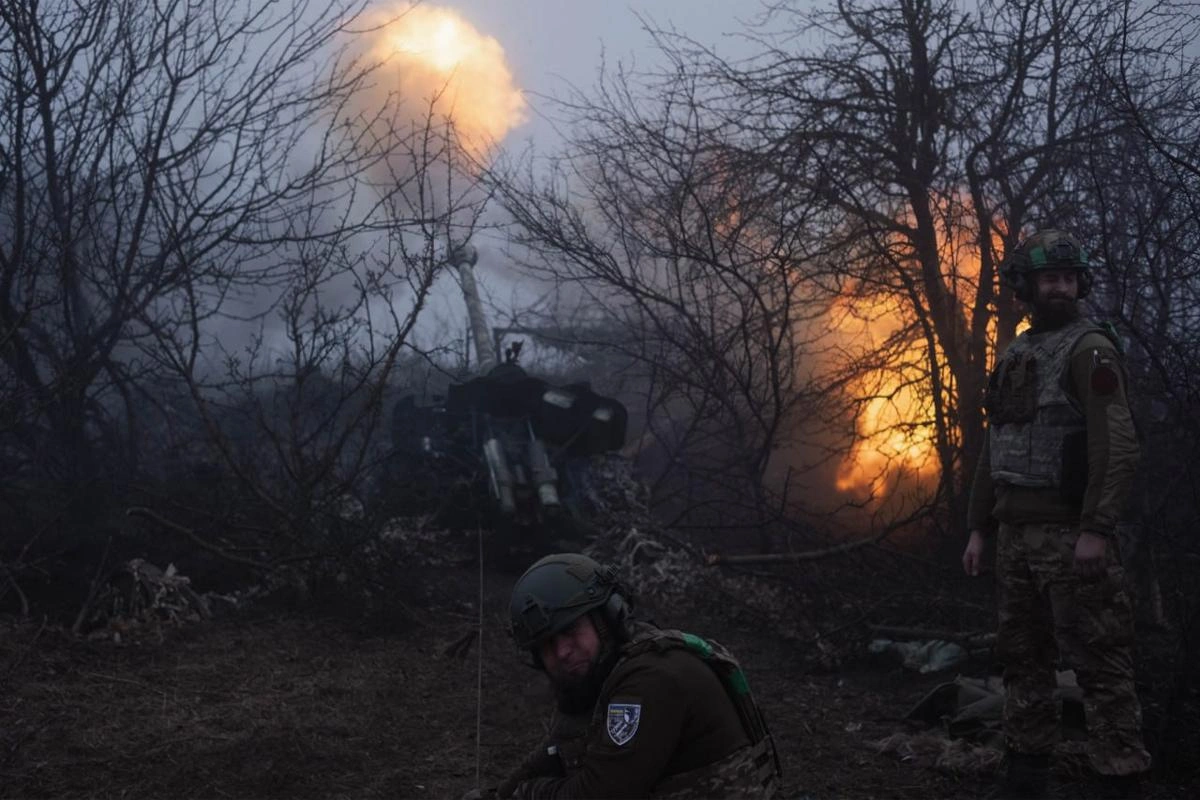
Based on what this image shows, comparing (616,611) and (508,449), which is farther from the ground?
(508,449)

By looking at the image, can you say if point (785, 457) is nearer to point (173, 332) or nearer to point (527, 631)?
point (173, 332)

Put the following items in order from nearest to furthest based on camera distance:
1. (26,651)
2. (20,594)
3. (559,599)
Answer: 1. (559,599)
2. (26,651)
3. (20,594)

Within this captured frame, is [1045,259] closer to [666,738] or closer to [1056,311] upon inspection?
[1056,311]

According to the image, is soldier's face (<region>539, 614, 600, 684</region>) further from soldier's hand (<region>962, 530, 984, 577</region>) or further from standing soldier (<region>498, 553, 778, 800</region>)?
soldier's hand (<region>962, 530, 984, 577</region>)

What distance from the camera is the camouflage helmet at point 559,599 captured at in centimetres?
265

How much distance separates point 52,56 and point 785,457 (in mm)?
10065

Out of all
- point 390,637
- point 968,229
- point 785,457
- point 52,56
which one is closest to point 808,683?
point 390,637

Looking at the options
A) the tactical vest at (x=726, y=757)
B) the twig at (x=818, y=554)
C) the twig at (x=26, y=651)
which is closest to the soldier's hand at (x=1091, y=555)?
the tactical vest at (x=726, y=757)

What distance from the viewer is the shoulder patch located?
8.07 feet

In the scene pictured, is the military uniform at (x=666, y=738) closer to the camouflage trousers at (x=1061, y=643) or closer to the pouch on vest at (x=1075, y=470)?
the camouflage trousers at (x=1061, y=643)

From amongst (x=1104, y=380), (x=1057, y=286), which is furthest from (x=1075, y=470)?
(x=1057, y=286)

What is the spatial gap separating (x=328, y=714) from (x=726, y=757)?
12.2ft

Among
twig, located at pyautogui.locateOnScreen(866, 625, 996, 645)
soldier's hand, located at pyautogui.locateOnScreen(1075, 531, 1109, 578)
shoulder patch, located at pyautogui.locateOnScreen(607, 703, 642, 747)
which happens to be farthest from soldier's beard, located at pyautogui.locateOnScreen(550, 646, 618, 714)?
twig, located at pyautogui.locateOnScreen(866, 625, 996, 645)

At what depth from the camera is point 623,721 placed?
247 cm
